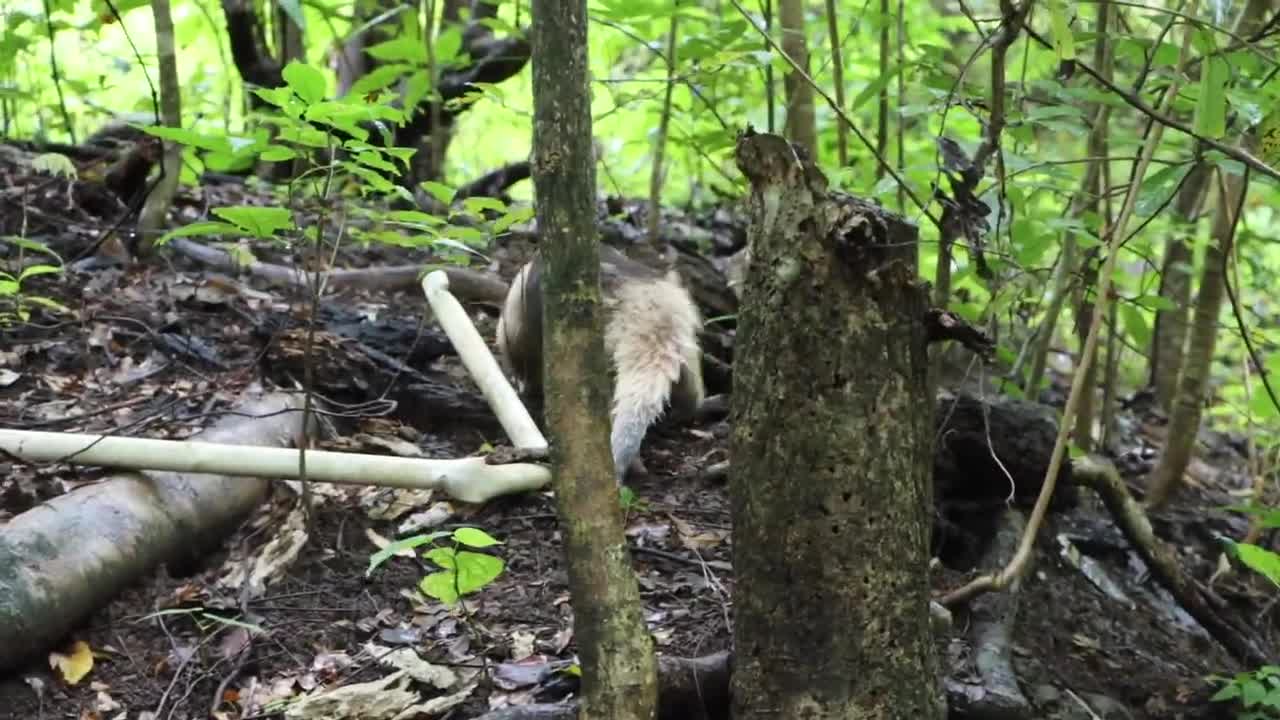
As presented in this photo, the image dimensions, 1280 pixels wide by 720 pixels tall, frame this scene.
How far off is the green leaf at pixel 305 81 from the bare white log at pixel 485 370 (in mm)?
1442

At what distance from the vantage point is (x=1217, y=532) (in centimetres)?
445

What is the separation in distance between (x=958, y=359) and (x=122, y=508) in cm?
367

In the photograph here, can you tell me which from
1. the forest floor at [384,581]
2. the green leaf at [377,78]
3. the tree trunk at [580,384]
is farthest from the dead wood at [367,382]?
the tree trunk at [580,384]

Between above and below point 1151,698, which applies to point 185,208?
above

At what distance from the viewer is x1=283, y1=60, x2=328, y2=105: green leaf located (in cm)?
236

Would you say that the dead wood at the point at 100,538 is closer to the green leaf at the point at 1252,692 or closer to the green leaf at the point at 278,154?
the green leaf at the point at 278,154

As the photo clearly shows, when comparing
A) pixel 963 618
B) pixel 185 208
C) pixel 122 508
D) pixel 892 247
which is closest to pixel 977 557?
pixel 963 618

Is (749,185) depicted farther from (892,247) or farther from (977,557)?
(977,557)

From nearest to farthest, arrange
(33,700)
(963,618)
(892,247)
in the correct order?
(892,247)
(33,700)
(963,618)

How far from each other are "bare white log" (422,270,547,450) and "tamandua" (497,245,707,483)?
0.82 ft

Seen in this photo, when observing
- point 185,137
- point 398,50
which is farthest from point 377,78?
point 185,137

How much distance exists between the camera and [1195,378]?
173 inches

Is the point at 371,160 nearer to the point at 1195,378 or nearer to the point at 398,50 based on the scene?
the point at 398,50

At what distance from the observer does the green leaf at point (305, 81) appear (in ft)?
7.75
